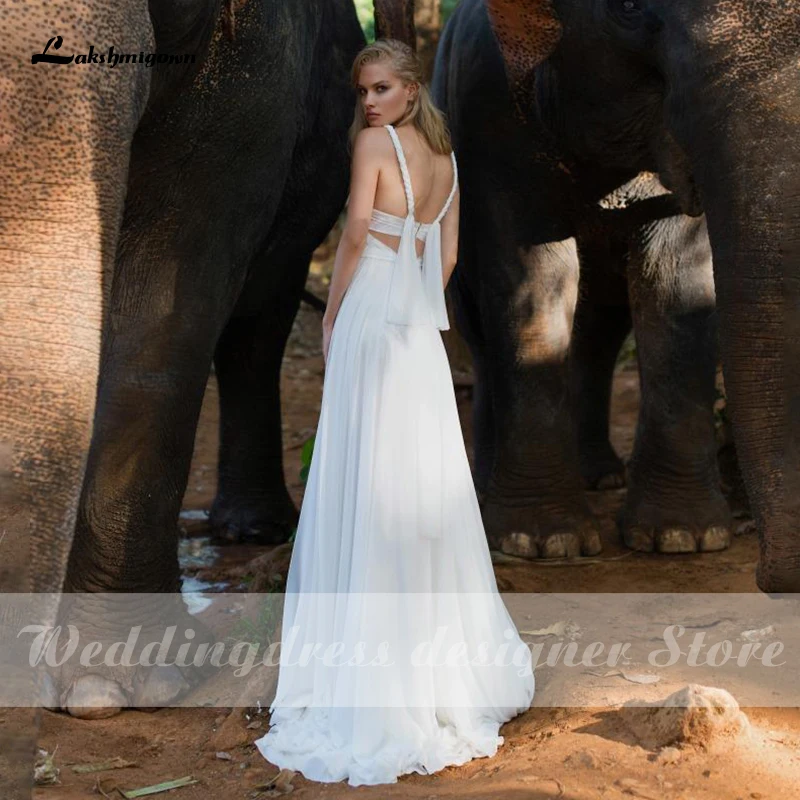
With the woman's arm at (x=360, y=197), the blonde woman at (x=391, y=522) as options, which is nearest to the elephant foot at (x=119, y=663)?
the blonde woman at (x=391, y=522)

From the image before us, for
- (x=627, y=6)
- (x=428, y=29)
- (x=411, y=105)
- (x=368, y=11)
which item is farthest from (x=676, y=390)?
(x=368, y=11)

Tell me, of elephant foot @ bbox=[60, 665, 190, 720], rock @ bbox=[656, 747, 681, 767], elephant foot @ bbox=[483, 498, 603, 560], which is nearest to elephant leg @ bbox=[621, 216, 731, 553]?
elephant foot @ bbox=[483, 498, 603, 560]

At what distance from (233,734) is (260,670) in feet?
0.91

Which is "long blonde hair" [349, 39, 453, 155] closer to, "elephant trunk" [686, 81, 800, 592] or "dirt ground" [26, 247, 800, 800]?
"elephant trunk" [686, 81, 800, 592]

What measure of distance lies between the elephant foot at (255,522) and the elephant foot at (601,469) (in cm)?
126

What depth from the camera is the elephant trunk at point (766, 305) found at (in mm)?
3094

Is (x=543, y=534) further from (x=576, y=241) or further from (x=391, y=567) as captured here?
(x=391, y=567)

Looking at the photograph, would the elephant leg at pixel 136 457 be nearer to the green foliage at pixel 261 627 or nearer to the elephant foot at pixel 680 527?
the green foliage at pixel 261 627

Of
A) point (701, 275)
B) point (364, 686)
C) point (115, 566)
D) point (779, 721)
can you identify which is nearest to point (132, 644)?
point (115, 566)

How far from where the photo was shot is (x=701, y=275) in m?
5.18

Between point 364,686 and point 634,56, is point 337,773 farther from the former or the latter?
point 634,56

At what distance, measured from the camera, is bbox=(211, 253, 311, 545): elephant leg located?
5.51m

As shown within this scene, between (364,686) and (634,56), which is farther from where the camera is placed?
(634,56)

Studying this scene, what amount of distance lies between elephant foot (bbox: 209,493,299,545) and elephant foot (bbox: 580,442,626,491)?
126 cm
